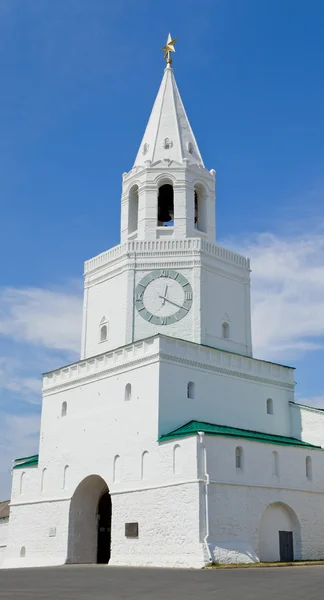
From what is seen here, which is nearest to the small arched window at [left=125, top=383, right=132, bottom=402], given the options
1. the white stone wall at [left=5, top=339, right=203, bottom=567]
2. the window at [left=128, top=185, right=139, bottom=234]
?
the white stone wall at [left=5, top=339, right=203, bottom=567]

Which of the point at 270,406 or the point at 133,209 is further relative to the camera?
the point at 133,209

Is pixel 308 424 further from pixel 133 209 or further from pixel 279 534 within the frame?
pixel 133 209

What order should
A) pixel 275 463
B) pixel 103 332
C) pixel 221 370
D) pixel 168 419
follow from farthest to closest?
pixel 103 332 → pixel 221 370 → pixel 275 463 → pixel 168 419

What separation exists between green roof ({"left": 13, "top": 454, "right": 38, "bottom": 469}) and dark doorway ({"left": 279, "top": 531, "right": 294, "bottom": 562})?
1308 cm

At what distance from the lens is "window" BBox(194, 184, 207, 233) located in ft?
122

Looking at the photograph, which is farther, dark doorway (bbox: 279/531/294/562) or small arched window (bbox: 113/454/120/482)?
small arched window (bbox: 113/454/120/482)

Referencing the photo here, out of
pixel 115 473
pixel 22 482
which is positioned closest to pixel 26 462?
pixel 22 482

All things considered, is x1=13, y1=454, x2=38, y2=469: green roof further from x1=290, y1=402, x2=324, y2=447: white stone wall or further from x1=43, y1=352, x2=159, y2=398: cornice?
x1=290, y1=402, x2=324, y2=447: white stone wall

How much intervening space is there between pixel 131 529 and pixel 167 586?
11.5 meters

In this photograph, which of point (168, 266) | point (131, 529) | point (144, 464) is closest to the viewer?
point (131, 529)

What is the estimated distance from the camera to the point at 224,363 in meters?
33.1

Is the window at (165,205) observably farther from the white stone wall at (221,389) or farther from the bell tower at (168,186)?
the white stone wall at (221,389)

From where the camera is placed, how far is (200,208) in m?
37.6

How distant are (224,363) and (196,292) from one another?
3694 mm
